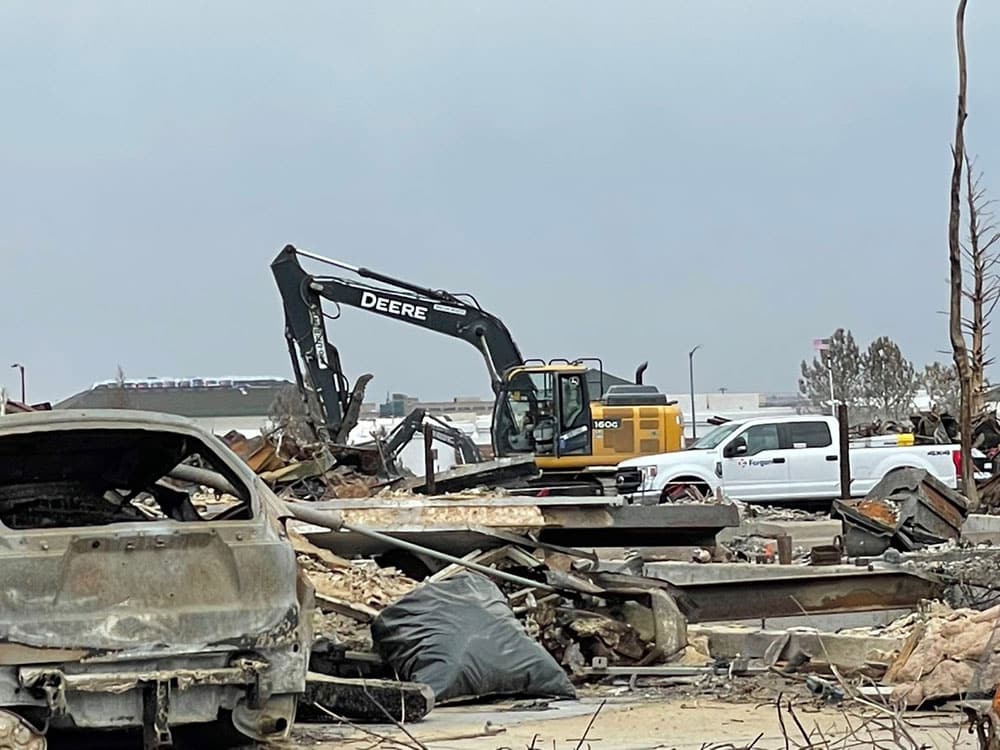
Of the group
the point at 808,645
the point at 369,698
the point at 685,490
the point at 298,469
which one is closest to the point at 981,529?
the point at 808,645

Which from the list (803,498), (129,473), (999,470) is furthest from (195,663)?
(803,498)

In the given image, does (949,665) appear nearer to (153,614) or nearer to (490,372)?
(153,614)

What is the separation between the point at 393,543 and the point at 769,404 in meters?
123

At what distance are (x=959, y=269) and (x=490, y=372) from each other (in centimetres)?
1264

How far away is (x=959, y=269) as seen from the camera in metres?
19.3

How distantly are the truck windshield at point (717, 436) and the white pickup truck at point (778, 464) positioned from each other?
54 mm

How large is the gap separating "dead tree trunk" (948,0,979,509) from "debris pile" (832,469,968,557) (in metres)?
0.62

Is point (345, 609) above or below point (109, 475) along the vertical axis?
below

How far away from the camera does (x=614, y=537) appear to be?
12711 mm

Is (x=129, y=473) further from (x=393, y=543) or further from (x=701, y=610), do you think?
(x=701, y=610)

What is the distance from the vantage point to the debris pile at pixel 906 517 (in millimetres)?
17219

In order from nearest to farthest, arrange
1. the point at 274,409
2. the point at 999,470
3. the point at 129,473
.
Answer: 1. the point at 129,473
2. the point at 999,470
3. the point at 274,409

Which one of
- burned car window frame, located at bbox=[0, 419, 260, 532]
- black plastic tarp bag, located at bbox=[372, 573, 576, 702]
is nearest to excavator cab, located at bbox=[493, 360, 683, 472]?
black plastic tarp bag, located at bbox=[372, 573, 576, 702]

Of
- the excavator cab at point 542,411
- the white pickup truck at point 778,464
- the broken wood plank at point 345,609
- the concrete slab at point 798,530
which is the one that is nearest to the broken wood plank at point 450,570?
the broken wood plank at point 345,609
